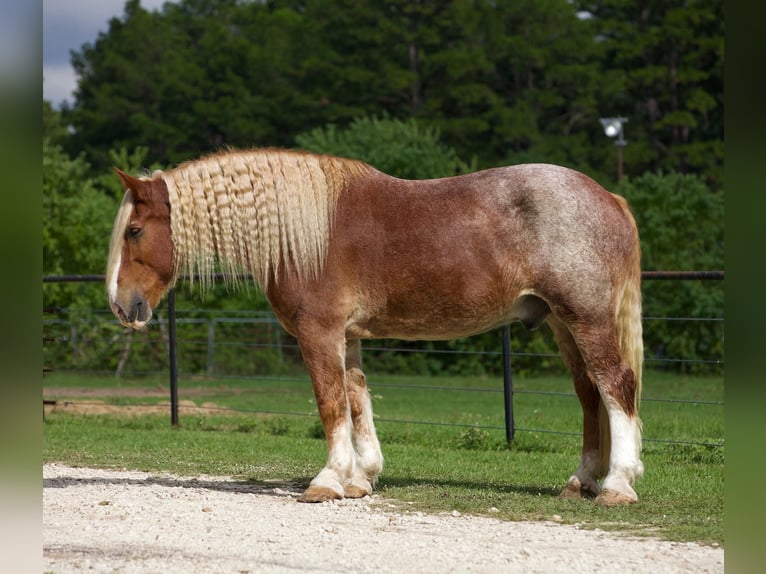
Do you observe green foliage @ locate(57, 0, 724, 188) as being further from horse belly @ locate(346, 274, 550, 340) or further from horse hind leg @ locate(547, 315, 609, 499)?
horse belly @ locate(346, 274, 550, 340)

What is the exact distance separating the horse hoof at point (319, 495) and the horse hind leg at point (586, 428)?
138 cm

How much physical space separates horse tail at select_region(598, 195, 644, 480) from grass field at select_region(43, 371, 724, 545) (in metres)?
0.49

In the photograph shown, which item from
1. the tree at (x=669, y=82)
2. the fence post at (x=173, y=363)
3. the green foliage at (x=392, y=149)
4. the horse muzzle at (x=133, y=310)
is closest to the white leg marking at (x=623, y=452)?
the horse muzzle at (x=133, y=310)

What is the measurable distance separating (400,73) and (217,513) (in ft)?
114

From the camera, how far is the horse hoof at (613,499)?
5.68 m

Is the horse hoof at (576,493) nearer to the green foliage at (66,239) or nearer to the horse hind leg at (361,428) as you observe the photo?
the horse hind leg at (361,428)

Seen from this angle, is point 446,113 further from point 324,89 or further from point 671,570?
point 671,570

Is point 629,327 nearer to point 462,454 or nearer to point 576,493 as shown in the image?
point 576,493

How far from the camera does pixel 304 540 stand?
4.88m

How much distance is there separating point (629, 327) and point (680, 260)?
1722 cm

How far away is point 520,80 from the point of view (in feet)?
135

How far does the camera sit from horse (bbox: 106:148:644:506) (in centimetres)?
588

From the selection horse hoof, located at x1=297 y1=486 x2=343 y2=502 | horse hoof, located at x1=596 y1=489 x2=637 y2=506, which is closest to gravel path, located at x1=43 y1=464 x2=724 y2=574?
horse hoof, located at x1=297 y1=486 x2=343 y2=502
